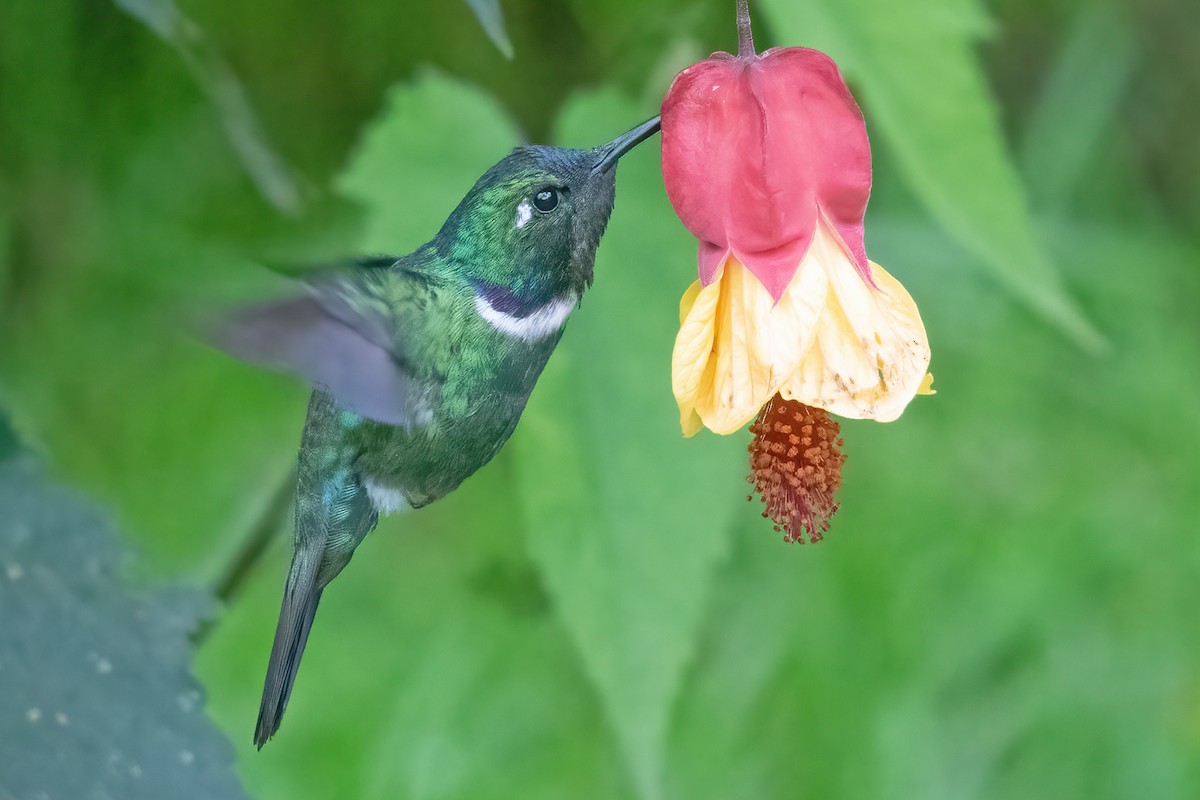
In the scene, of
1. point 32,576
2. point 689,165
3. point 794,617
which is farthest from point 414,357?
point 794,617

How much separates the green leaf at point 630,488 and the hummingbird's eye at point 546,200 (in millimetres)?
263

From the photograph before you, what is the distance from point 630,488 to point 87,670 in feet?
1.01

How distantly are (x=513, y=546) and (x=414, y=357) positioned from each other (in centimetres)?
51

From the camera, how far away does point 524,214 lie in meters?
0.45

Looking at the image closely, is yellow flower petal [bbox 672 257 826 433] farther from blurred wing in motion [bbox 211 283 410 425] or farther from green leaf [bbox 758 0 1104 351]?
green leaf [bbox 758 0 1104 351]

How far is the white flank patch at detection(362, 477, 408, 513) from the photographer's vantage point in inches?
20.0

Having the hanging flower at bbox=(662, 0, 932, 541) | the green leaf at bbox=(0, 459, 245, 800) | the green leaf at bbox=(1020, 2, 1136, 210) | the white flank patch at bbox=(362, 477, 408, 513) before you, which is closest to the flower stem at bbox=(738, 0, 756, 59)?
the hanging flower at bbox=(662, 0, 932, 541)

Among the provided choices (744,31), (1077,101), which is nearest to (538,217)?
(744,31)

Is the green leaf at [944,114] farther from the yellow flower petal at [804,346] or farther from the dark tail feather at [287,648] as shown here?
the dark tail feather at [287,648]

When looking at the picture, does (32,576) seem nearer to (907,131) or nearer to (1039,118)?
(907,131)

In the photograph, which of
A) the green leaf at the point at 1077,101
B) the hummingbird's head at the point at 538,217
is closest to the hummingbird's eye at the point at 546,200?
the hummingbird's head at the point at 538,217

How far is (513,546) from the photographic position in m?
0.96

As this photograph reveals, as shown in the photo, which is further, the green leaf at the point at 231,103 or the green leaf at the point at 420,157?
the green leaf at the point at 420,157

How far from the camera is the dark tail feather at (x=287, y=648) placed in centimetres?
47
